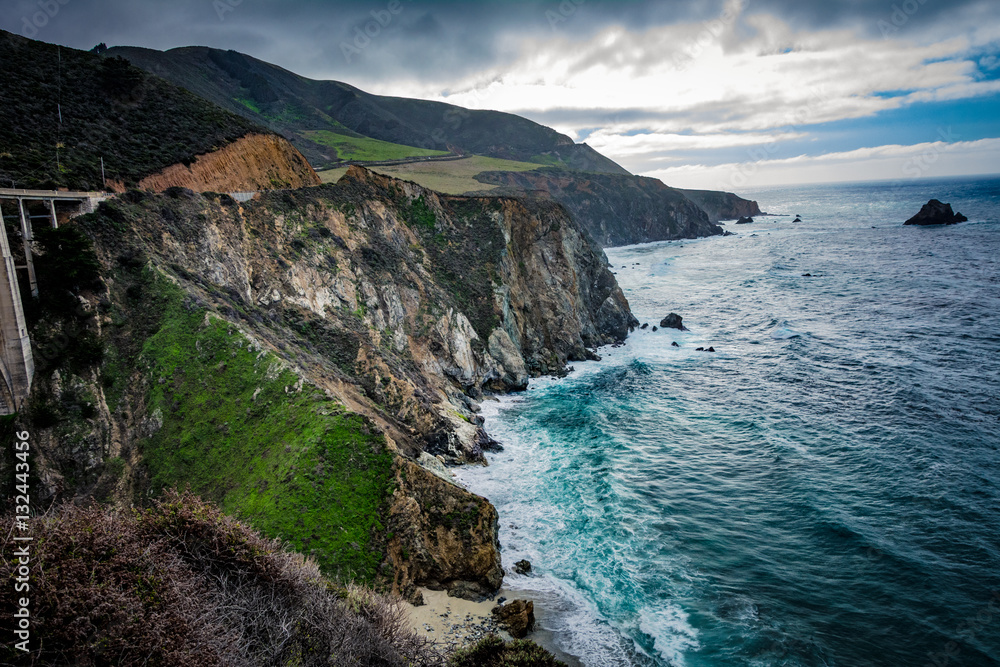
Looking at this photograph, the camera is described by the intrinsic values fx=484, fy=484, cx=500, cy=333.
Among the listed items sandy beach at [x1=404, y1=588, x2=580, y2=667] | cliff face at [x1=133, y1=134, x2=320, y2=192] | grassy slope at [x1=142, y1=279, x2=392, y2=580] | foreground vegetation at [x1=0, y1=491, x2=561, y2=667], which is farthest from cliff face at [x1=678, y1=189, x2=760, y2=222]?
foreground vegetation at [x1=0, y1=491, x2=561, y2=667]

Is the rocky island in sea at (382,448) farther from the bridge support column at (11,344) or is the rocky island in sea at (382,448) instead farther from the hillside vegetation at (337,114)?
the hillside vegetation at (337,114)

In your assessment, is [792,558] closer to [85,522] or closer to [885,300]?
[85,522]

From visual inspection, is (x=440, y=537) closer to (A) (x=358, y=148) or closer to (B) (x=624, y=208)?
(A) (x=358, y=148)

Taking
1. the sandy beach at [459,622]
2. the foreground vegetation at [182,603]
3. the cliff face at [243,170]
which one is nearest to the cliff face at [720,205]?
the cliff face at [243,170]

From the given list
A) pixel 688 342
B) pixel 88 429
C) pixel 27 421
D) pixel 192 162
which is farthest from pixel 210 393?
pixel 688 342

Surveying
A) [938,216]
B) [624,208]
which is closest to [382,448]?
[624,208]
